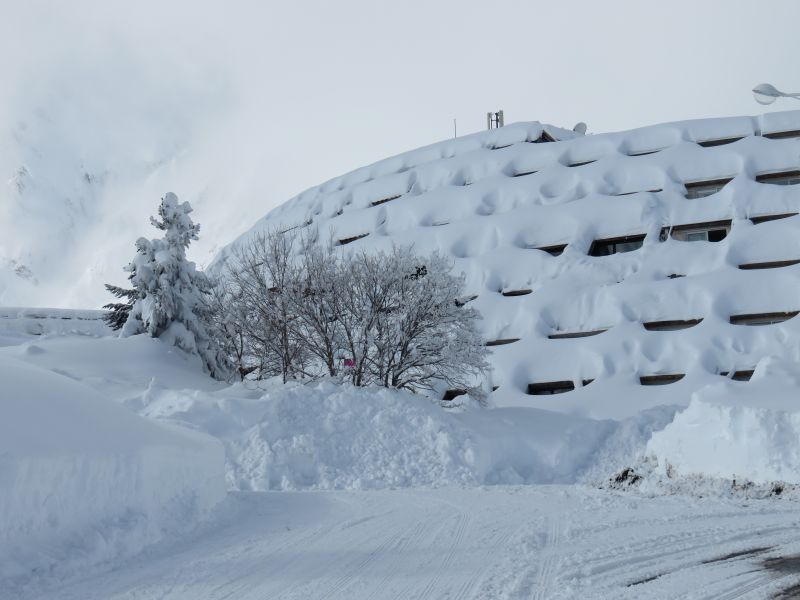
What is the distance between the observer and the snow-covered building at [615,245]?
28.3 m

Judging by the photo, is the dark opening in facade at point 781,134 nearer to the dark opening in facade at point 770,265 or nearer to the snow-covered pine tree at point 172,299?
the dark opening in facade at point 770,265

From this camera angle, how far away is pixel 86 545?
21.9 ft

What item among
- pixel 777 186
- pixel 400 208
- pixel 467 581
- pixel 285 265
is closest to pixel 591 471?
pixel 285 265

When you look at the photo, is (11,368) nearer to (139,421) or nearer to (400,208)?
(139,421)

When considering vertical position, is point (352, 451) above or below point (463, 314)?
below

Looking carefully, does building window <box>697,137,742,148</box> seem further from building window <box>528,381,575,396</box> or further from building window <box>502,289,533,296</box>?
building window <box>528,381,575,396</box>

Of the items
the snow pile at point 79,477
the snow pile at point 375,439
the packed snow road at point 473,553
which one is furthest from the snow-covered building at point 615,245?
the snow pile at point 79,477

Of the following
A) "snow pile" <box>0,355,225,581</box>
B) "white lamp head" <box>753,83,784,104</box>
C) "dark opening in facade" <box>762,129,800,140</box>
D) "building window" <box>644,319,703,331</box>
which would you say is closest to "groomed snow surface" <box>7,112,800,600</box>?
"snow pile" <box>0,355,225,581</box>

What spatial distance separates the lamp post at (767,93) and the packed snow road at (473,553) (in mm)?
6591

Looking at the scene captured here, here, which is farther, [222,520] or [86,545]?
[222,520]

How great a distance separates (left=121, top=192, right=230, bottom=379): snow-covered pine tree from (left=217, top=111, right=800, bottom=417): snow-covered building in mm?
5309

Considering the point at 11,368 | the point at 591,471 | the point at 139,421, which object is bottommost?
the point at 591,471

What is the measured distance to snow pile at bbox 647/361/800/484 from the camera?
33.0 feet

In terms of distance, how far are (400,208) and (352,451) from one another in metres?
27.5
